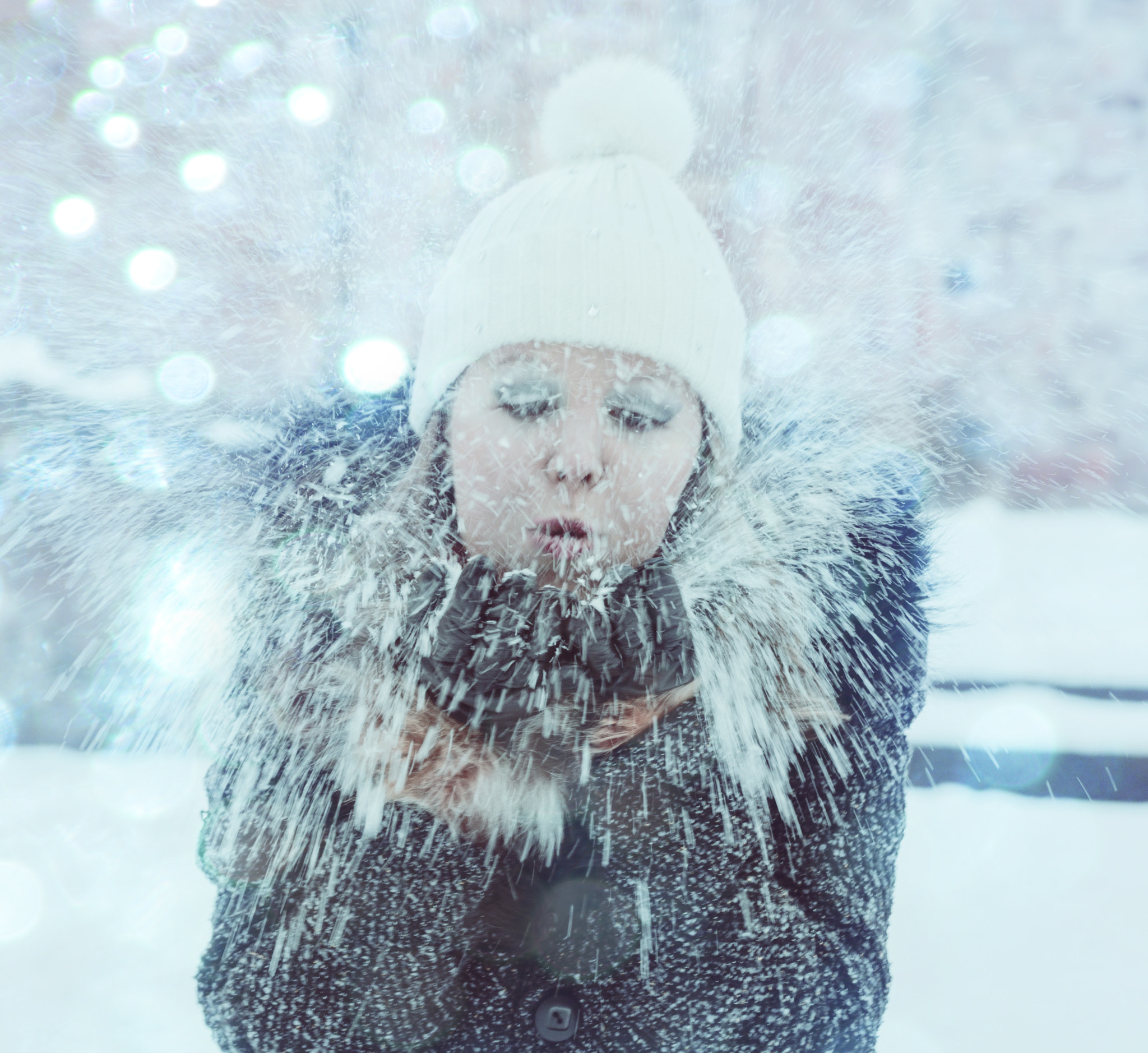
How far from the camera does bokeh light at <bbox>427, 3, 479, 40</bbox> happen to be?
200cm

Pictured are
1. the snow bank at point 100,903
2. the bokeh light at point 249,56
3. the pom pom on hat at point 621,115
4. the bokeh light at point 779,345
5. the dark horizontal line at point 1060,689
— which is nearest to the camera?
the pom pom on hat at point 621,115

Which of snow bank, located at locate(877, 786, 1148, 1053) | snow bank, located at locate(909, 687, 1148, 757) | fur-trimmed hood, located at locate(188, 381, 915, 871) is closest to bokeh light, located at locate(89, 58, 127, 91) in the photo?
fur-trimmed hood, located at locate(188, 381, 915, 871)

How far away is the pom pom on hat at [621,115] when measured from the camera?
3.85 ft

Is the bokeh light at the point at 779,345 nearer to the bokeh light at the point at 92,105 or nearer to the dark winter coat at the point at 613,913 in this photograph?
the dark winter coat at the point at 613,913

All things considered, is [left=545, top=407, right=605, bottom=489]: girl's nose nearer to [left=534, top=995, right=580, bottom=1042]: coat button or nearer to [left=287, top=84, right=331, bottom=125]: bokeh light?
[left=534, top=995, right=580, bottom=1042]: coat button

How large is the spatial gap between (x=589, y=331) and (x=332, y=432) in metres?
0.42

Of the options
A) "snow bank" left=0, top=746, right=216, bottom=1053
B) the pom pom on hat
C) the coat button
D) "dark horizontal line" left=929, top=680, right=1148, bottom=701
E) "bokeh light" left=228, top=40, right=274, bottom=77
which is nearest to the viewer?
the coat button

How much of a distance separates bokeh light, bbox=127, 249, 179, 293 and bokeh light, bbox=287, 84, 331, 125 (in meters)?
0.55

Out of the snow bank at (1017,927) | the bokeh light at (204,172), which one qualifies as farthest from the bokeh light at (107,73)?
the snow bank at (1017,927)

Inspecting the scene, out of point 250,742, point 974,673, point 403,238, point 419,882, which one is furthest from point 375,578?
point 974,673

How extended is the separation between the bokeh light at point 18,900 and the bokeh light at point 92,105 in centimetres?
223

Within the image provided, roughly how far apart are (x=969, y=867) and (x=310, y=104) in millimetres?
3012

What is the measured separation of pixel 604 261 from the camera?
3.52 feet

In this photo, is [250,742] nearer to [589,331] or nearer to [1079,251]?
[589,331]
